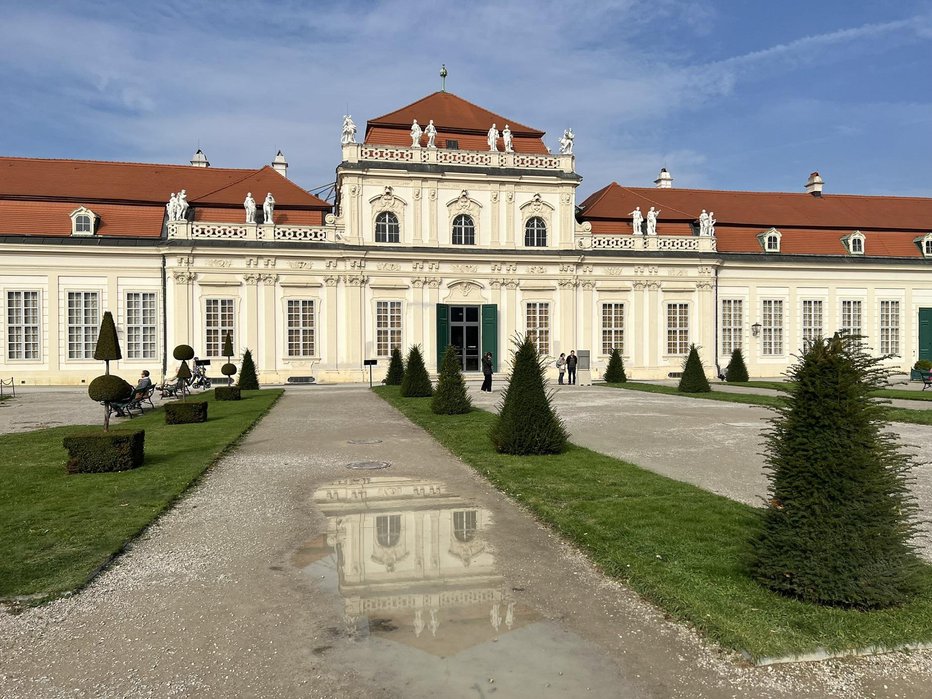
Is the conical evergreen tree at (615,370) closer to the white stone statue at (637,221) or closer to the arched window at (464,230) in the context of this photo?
the white stone statue at (637,221)

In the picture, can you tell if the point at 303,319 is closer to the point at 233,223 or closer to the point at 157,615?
the point at 233,223

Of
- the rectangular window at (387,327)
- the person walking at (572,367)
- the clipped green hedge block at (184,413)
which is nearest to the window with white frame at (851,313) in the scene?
the person walking at (572,367)

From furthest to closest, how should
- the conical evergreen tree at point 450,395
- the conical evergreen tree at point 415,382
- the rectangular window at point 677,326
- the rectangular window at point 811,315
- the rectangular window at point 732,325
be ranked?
the rectangular window at point 811,315, the rectangular window at point 732,325, the rectangular window at point 677,326, the conical evergreen tree at point 415,382, the conical evergreen tree at point 450,395

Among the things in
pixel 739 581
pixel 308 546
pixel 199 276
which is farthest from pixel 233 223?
pixel 739 581

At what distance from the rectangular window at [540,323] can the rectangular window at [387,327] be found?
252 inches

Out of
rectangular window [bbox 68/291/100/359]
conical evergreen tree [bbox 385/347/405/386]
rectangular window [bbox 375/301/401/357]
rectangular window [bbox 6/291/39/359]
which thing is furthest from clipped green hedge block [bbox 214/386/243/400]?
rectangular window [bbox 6/291/39/359]

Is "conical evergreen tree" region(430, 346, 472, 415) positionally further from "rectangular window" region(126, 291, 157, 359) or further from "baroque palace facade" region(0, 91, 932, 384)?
"rectangular window" region(126, 291, 157, 359)

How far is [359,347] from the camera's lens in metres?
33.0

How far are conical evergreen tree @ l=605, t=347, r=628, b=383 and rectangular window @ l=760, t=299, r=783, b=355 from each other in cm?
1002

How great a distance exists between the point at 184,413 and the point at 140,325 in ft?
56.8

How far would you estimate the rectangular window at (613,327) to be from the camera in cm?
3534

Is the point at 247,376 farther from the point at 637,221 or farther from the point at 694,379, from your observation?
the point at 637,221

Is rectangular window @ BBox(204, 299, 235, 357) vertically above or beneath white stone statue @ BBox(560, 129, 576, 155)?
beneath

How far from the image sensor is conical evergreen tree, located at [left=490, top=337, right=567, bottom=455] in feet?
38.3
